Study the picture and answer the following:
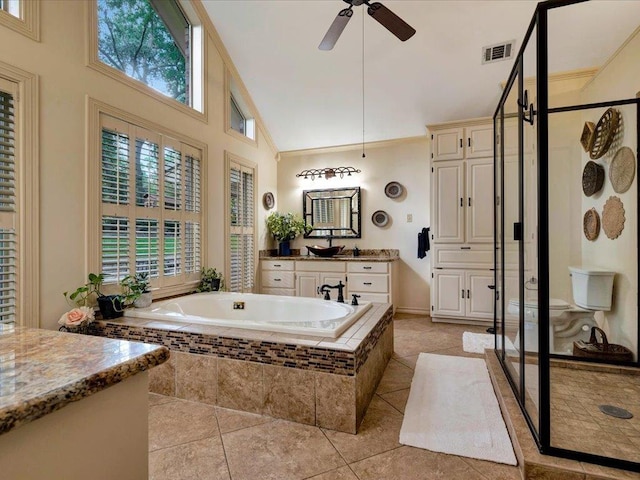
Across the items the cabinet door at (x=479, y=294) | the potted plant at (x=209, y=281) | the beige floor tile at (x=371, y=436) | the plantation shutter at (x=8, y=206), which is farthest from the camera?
the cabinet door at (x=479, y=294)

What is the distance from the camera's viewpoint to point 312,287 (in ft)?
14.4

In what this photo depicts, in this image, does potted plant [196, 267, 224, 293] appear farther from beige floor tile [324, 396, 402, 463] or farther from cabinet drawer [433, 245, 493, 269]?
cabinet drawer [433, 245, 493, 269]

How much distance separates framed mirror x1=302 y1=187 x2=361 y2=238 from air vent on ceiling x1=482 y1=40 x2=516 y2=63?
7.03 ft

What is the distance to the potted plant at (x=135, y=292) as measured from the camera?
8.62ft

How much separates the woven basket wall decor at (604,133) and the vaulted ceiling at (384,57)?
1.86ft

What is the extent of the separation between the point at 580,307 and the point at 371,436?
2.10 meters

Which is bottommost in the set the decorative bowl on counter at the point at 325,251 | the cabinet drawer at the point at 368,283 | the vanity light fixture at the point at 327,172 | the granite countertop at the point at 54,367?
the cabinet drawer at the point at 368,283

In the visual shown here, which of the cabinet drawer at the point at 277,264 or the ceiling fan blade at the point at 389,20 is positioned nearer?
the ceiling fan blade at the point at 389,20

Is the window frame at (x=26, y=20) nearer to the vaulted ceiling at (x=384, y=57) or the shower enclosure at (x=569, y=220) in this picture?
the vaulted ceiling at (x=384, y=57)

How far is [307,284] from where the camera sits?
4426mm

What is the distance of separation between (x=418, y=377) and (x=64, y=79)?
3297mm

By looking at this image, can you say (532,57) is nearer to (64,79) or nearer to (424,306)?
(64,79)

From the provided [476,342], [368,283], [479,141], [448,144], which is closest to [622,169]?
[479,141]

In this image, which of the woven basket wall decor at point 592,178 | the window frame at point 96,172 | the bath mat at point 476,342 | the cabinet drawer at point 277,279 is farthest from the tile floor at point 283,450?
the cabinet drawer at point 277,279
